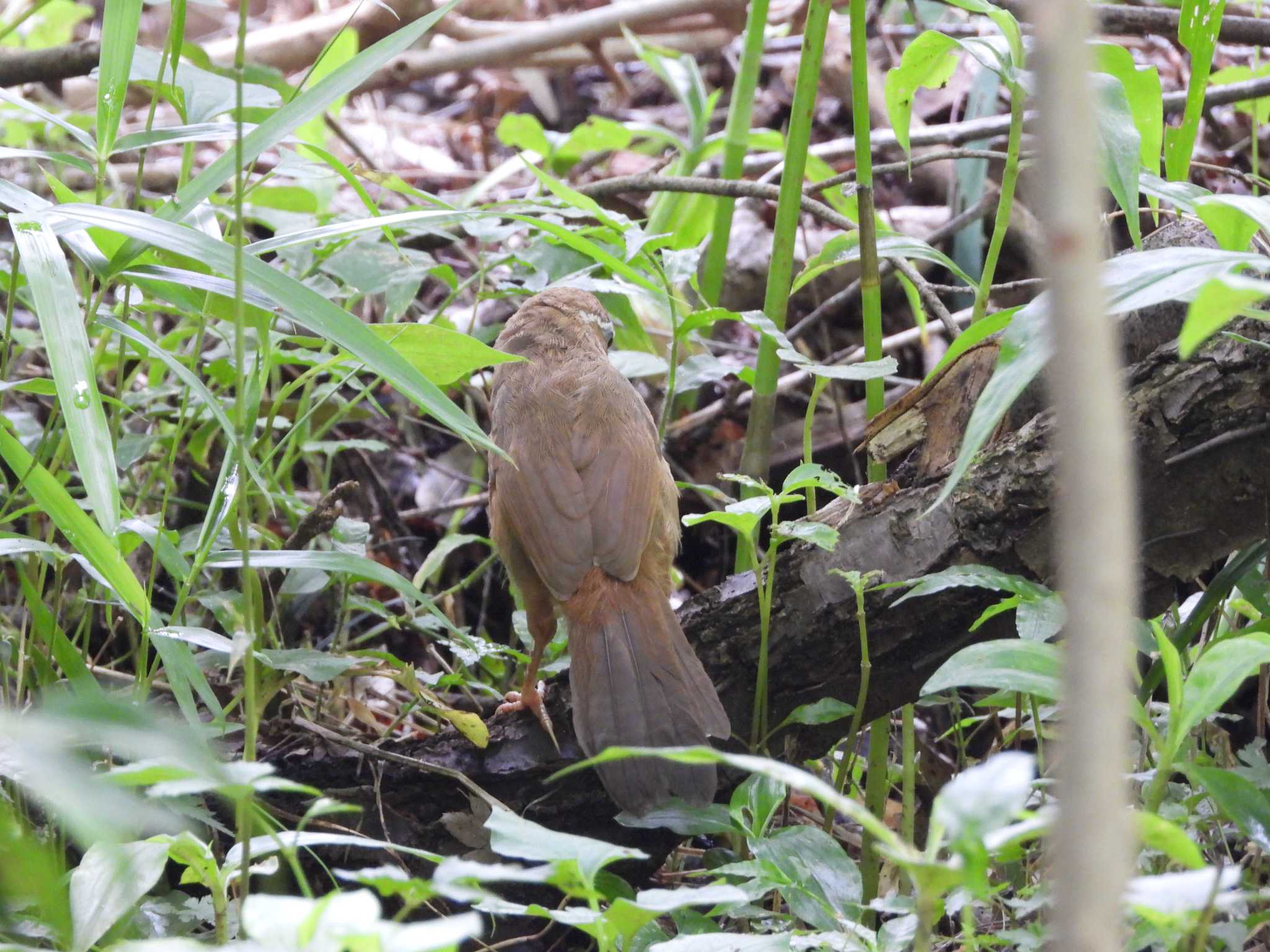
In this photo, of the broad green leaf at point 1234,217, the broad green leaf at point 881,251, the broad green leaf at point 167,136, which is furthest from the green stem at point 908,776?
the broad green leaf at point 167,136

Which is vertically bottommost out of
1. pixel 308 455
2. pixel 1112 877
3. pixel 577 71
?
pixel 308 455

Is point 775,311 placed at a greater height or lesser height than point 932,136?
lesser

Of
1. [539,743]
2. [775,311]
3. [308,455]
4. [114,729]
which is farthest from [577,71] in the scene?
[114,729]

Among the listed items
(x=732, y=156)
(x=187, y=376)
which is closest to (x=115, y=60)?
(x=187, y=376)

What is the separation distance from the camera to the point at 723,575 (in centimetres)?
419

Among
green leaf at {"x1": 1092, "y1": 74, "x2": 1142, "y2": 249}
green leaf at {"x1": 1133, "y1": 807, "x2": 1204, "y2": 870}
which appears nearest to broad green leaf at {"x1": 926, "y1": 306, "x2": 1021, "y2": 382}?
green leaf at {"x1": 1092, "y1": 74, "x2": 1142, "y2": 249}

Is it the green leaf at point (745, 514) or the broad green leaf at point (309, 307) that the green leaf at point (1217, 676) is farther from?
the broad green leaf at point (309, 307)

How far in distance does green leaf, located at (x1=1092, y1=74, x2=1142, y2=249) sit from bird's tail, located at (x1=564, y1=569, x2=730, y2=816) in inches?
47.0

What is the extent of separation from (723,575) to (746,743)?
166 centimetres

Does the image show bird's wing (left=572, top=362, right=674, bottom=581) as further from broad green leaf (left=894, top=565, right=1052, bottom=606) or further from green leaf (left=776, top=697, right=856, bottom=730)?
broad green leaf (left=894, top=565, right=1052, bottom=606)

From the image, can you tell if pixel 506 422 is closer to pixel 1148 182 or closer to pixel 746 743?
pixel 746 743

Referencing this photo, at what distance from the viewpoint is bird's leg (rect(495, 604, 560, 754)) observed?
260cm

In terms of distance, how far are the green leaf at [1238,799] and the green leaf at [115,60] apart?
2.12 m

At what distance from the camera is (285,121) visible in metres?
2.18
